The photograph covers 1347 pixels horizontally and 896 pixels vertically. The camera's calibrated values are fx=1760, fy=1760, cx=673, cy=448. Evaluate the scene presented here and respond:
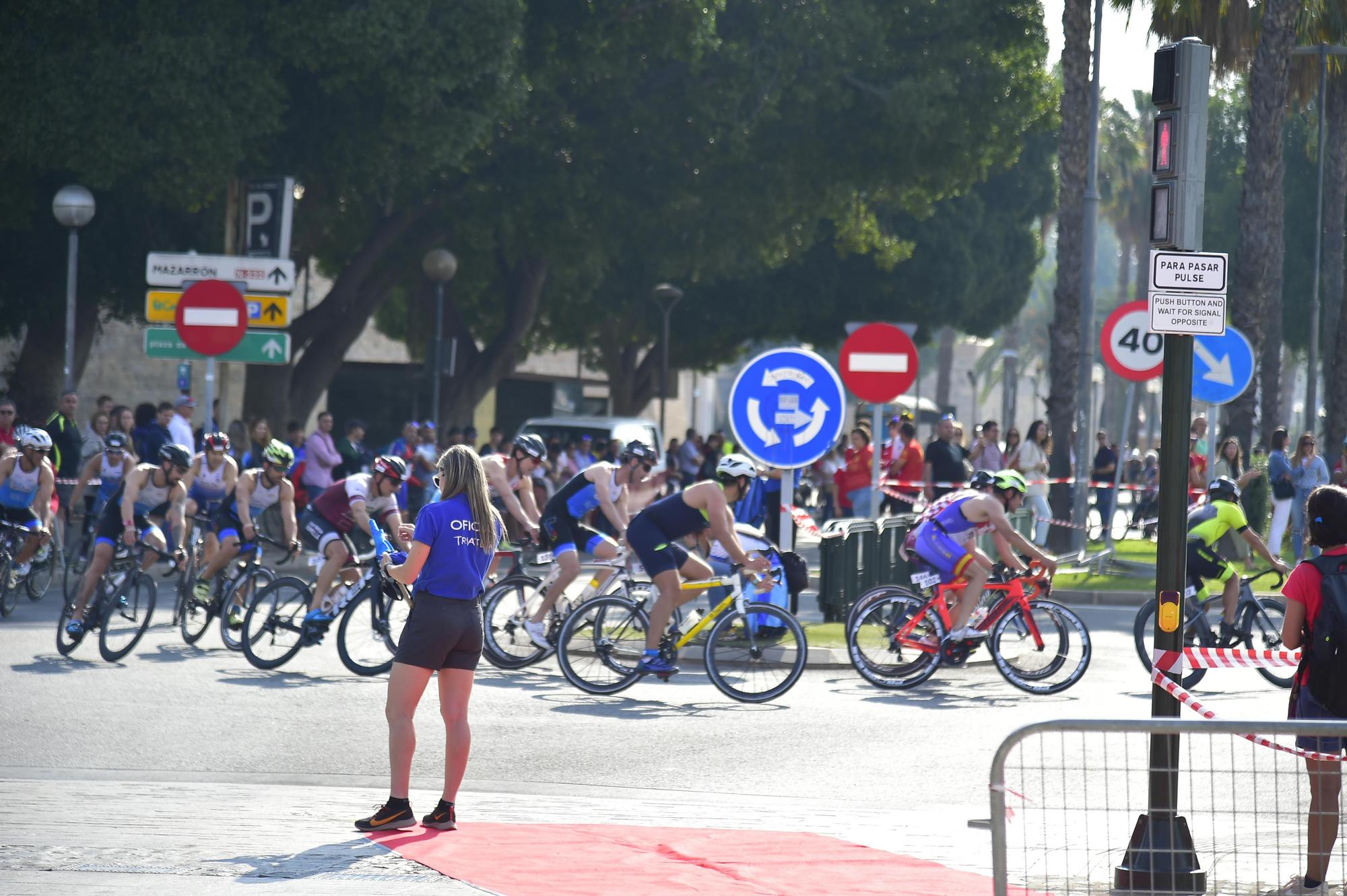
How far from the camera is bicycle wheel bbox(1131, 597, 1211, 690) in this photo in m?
11.9

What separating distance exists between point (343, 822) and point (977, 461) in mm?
18073

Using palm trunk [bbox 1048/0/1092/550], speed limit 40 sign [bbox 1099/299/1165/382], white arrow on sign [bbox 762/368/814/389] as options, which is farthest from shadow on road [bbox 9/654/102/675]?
palm trunk [bbox 1048/0/1092/550]

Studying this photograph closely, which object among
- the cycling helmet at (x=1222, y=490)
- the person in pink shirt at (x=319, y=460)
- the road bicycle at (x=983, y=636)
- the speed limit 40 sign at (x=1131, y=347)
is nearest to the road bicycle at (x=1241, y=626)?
the cycling helmet at (x=1222, y=490)

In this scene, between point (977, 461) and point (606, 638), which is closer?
point (606, 638)

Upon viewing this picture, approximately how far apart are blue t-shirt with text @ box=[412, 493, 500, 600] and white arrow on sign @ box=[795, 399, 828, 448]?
6699 mm

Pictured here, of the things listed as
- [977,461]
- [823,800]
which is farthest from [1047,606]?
[977,461]

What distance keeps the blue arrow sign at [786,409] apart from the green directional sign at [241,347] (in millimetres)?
6445

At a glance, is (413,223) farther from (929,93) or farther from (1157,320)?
(1157,320)

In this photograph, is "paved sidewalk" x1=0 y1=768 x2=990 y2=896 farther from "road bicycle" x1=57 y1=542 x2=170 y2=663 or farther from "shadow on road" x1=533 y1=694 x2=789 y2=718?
"road bicycle" x1=57 y1=542 x2=170 y2=663

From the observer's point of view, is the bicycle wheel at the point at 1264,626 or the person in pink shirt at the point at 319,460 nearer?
the bicycle wheel at the point at 1264,626

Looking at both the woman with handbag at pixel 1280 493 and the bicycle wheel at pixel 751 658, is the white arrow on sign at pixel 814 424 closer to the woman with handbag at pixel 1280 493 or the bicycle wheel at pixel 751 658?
the bicycle wheel at pixel 751 658

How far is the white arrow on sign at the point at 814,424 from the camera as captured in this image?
1372cm

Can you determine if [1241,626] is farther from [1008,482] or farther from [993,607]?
[1008,482]

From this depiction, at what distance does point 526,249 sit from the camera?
93.2ft
